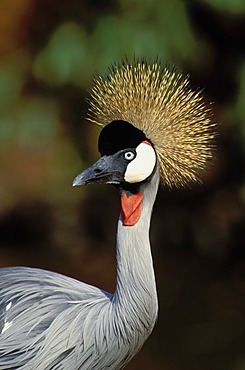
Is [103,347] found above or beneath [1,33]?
beneath

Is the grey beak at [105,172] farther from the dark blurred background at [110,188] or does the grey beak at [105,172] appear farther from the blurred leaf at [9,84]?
the blurred leaf at [9,84]

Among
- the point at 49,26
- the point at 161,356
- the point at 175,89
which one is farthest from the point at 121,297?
the point at 49,26

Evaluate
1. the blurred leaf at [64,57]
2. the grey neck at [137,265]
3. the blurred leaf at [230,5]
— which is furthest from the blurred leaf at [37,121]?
the grey neck at [137,265]

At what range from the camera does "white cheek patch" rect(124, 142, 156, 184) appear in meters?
1.96

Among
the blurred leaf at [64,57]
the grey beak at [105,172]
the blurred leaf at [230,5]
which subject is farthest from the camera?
the blurred leaf at [64,57]

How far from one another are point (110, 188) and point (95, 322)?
224 centimetres

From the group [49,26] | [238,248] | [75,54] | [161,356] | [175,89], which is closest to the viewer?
→ [175,89]

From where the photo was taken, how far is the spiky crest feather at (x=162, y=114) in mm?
2041

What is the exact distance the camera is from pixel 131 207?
1.99m

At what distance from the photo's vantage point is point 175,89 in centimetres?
219

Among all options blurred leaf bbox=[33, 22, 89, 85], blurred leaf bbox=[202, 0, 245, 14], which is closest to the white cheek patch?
blurred leaf bbox=[202, 0, 245, 14]

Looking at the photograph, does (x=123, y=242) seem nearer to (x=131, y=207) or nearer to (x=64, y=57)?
(x=131, y=207)

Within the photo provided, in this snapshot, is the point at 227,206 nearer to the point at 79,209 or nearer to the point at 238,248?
the point at 238,248

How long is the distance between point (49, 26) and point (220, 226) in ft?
3.53
